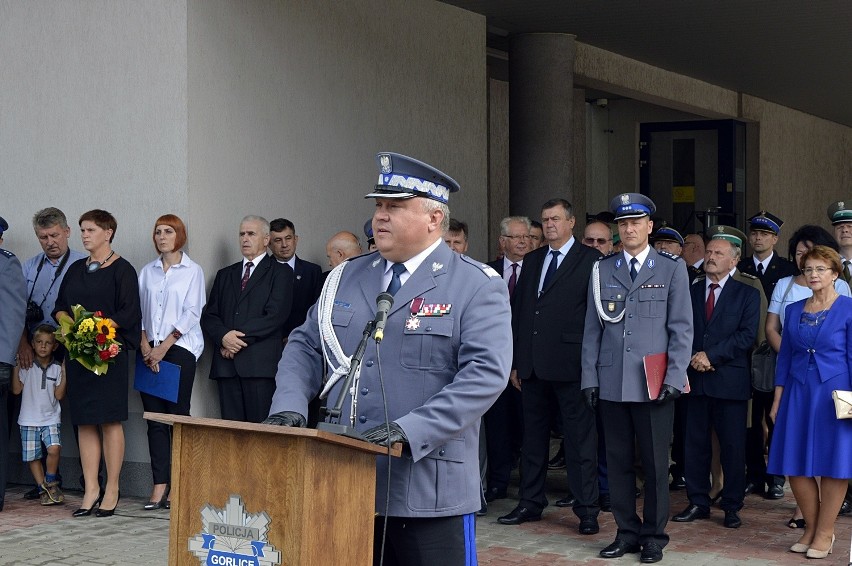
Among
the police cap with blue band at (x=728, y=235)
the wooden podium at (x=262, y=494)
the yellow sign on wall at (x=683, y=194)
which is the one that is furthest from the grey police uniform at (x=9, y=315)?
the yellow sign on wall at (x=683, y=194)

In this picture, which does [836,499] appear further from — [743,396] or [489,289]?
[489,289]

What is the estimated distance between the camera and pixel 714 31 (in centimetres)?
1278

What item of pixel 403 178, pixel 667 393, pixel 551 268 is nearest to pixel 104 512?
pixel 551 268

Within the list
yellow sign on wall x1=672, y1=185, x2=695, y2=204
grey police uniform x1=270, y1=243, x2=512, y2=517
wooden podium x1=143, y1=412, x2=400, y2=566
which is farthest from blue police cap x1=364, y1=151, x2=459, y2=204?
yellow sign on wall x1=672, y1=185, x2=695, y2=204

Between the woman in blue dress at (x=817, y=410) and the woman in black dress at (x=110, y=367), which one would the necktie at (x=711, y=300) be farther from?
the woman in black dress at (x=110, y=367)

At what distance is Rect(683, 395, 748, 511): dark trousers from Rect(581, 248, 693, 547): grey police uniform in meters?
1.08

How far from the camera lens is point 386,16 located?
10.0m

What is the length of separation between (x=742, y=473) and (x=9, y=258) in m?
4.99

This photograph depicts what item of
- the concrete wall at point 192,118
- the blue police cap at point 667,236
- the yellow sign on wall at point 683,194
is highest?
the yellow sign on wall at point 683,194

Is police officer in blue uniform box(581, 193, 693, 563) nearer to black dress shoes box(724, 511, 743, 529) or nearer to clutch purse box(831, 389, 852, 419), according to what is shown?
clutch purse box(831, 389, 852, 419)

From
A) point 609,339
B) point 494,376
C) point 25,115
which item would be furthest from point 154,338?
point 494,376

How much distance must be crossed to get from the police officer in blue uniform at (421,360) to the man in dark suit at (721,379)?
428 cm

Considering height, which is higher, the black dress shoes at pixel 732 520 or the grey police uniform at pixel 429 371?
the grey police uniform at pixel 429 371

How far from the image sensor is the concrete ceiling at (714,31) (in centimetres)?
1134
